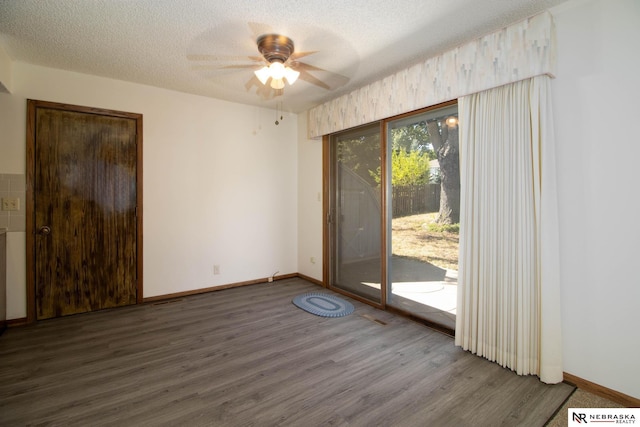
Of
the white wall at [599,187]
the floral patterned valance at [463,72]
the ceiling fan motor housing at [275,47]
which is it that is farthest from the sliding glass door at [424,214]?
the ceiling fan motor housing at [275,47]

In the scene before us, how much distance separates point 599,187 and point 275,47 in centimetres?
267

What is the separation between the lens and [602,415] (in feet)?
5.91

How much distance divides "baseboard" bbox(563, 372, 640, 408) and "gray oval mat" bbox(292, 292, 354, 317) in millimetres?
1975

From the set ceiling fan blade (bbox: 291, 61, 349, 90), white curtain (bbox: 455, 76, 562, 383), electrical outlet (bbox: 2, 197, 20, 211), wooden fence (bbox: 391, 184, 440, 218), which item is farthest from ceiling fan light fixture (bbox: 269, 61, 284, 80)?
electrical outlet (bbox: 2, 197, 20, 211)

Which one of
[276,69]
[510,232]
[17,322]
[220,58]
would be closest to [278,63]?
[276,69]

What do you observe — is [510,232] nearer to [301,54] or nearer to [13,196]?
[301,54]

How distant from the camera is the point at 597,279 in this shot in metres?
1.98

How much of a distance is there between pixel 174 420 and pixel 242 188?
3.14m

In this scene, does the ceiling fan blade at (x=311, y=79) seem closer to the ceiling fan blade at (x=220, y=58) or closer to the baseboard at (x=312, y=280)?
the ceiling fan blade at (x=220, y=58)

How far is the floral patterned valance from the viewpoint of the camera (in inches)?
83.0

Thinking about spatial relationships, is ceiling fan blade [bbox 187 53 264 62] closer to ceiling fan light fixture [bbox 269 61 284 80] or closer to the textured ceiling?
the textured ceiling

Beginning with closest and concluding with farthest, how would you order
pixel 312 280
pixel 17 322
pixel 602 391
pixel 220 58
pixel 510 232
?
pixel 602 391, pixel 510 232, pixel 220 58, pixel 17 322, pixel 312 280

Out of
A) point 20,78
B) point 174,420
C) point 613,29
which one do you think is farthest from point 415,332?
point 20,78

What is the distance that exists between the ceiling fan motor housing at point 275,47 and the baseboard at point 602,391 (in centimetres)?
336
